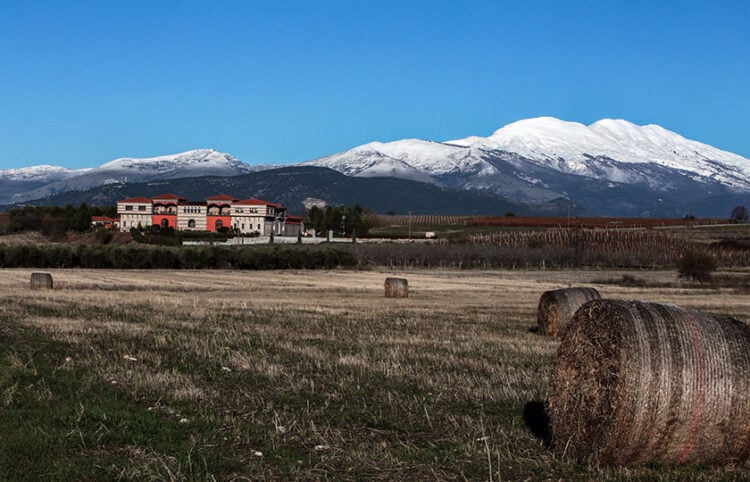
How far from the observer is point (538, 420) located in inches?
444

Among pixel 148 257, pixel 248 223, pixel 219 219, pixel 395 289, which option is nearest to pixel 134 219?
pixel 219 219

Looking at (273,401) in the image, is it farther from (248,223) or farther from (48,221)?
(248,223)

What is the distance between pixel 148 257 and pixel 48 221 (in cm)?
7734

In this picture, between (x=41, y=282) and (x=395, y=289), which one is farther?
(x=395, y=289)

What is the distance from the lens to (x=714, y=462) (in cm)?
918

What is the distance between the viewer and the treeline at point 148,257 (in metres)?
65.9

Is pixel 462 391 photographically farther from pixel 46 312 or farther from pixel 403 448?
pixel 46 312

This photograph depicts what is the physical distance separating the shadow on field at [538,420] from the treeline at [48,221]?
116112 mm

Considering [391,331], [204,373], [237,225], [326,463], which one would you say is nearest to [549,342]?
[391,331]

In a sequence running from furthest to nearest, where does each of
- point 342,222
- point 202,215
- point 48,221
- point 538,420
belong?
point 202,215 → point 342,222 → point 48,221 → point 538,420

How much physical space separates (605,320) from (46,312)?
1879 centimetres

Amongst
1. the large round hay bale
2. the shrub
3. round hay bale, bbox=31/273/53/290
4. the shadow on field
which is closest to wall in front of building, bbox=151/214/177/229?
the shrub

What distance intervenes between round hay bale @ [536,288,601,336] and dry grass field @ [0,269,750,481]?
0.98m

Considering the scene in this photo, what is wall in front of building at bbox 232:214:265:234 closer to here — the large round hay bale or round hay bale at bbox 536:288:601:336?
round hay bale at bbox 536:288:601:336
